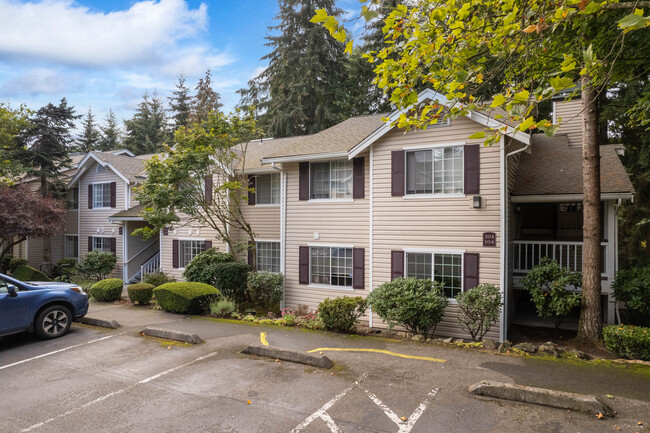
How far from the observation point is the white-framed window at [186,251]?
17.0 metres

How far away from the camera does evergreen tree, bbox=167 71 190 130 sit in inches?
1628

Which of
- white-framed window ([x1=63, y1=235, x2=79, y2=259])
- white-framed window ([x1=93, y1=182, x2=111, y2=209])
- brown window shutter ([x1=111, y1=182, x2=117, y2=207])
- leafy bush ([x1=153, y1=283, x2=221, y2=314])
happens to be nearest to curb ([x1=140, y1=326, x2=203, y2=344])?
leafy bush ([x1=153, y1=283, x2=221, y2=314])

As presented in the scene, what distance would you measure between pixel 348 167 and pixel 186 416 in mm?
9163

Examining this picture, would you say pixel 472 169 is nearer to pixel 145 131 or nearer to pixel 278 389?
pixel 278 389

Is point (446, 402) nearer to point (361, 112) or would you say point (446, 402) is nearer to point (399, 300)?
point (399, 300)

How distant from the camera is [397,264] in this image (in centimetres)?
1123

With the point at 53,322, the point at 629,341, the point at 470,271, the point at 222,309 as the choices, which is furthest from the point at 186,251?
the point at 629,341

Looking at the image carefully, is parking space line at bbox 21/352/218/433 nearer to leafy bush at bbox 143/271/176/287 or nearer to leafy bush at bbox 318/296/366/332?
leafy bush at bbox 318/296/366/332

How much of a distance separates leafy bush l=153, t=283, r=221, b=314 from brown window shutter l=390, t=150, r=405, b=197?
6685mm

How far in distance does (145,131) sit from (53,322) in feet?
119

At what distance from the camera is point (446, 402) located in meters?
5.18

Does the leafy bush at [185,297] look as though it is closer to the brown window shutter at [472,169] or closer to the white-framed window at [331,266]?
the white-framed window at [331,266]

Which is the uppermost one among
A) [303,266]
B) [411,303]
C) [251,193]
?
[251,193]

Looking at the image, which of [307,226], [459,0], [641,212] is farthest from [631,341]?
[641,212]
